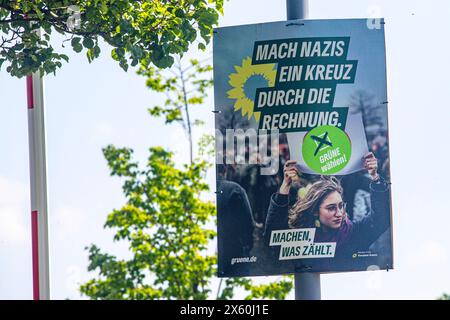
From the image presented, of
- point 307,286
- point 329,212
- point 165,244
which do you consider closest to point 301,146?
A: point 329,212

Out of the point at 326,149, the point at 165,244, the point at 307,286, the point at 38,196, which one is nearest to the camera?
the point at 307,286

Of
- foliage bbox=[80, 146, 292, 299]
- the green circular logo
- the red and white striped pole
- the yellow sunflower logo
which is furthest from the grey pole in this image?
foliage bbox=[80, 146, 292, 299]

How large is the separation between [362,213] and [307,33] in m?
1.28

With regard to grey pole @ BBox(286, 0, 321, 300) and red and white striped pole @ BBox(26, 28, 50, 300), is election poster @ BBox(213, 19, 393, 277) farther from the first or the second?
red and white striped pole @ BBox(26, 28, 50, 300)

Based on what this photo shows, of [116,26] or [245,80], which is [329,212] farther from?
[116,26]

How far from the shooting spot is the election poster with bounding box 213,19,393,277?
279 inches

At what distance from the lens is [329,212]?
716 centimetres

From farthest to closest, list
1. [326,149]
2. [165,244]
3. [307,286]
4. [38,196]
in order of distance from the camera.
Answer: [165,244] → [38,196] → [326,149] → [307,286]

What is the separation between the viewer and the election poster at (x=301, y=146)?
279 inches

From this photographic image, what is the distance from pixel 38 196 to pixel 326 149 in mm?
2111

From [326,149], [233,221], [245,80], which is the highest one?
[245,80]

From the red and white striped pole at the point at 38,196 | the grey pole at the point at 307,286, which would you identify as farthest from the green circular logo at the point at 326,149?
the red and white striped pole at the point at 38,196

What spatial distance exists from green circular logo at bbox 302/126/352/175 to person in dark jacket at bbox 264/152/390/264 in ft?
0.29

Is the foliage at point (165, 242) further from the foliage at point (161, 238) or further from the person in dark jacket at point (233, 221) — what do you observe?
the person in dark jacket at point (233, 221)
